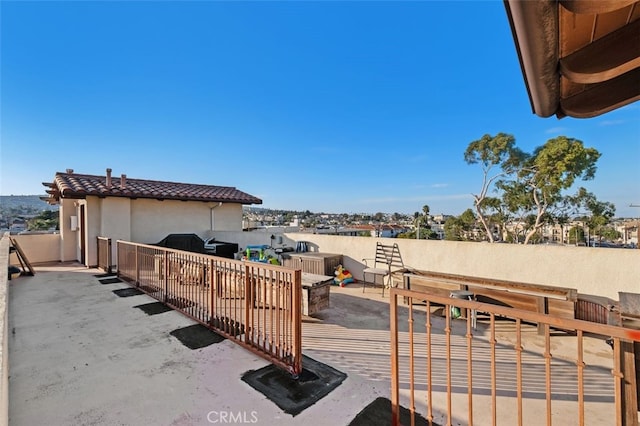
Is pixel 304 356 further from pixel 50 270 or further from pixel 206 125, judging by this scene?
pixel 206 125

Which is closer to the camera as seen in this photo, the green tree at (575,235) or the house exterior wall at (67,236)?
the house exterior wall at (67,236)

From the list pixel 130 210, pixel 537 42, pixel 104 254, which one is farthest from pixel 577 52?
pixel 130 210

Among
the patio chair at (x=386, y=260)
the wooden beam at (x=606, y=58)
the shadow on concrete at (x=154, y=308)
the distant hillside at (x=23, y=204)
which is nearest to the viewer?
the wooden beam at (x=606, y=58)

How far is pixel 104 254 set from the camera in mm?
8164

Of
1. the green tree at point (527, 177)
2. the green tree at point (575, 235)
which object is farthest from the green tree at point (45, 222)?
the green tree at point (575, 235)

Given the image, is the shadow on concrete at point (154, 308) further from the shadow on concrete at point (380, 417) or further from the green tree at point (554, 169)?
the green tree at point (554, 169)

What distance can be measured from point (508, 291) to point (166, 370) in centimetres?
513

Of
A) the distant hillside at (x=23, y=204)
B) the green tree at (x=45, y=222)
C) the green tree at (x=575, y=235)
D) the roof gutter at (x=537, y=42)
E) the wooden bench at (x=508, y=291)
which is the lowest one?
the green tree at (x=575, y=235)

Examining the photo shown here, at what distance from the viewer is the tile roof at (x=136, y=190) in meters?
8.37

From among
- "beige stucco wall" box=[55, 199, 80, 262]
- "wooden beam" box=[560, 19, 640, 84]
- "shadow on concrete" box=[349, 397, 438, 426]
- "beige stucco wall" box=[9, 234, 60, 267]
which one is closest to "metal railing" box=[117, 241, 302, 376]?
"shadow on concrete" box=[349, 397, 438, 426]

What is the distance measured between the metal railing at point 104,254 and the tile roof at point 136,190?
1603 millimetres

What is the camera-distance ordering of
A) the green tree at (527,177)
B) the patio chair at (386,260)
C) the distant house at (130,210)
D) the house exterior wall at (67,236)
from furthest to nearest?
the green tree at (527,177) < the house exterior wall at (67,236) < the distant house at (130,210) < the patio chair at (386,260)

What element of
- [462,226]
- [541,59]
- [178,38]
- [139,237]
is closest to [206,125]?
[178,38]

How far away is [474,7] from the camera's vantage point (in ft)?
19.7
